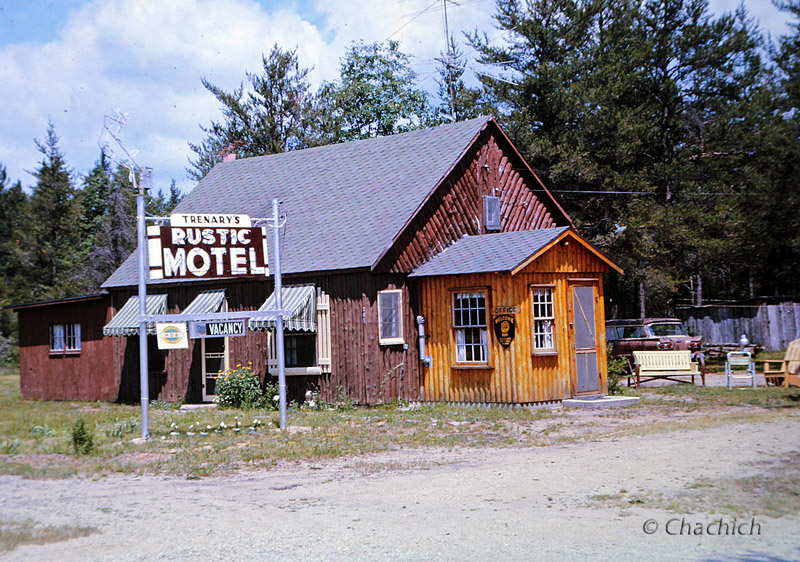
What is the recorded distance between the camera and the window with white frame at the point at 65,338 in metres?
25.8

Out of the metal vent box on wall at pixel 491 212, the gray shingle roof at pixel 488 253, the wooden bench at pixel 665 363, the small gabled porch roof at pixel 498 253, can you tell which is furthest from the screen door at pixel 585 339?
the metal vent box on wall at pixel 491 212

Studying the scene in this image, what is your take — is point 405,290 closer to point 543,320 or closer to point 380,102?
point 543,320

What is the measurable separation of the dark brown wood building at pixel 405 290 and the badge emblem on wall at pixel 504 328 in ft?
0.43

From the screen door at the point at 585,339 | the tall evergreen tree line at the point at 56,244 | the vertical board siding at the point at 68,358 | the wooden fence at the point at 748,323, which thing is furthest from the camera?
the tall evergreen tree line at the point at 56,244

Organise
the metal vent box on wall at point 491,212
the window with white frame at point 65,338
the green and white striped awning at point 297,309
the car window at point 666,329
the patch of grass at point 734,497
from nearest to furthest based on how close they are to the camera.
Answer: the patch of grass at point 734,497
the green and white striped awning at point 297,309
the metal vent box on wall at point 491,212
the window with white frame at point 65,338
the car window at point 666,329

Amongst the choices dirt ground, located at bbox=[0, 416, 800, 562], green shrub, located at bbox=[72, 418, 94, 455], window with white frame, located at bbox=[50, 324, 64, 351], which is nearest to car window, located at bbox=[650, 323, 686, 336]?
dirt ground, located at bbox=[0, 416, 800, 562]

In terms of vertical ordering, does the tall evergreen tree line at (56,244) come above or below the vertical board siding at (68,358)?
above

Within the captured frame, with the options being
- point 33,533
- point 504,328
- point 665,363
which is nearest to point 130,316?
point 504,328

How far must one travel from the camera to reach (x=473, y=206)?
22.4m

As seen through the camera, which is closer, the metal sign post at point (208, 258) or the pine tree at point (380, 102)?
the metal sign post at point (208, 258)

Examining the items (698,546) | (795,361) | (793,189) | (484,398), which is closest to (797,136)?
(793,189)

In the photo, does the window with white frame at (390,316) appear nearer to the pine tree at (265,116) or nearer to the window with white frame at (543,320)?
the window with white frame at (543,320)

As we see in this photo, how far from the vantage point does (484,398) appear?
745 inches

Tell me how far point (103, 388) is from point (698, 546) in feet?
70.4
